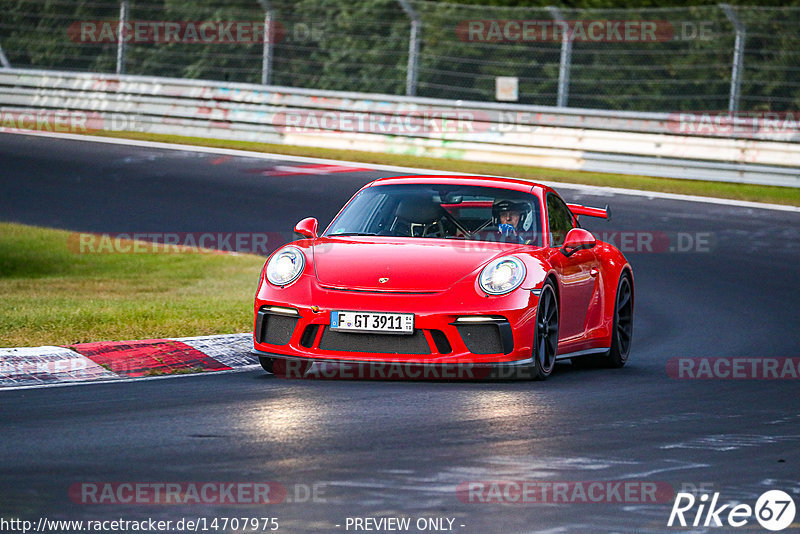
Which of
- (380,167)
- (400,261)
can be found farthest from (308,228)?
(380,167)

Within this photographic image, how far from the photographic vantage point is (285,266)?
27.9 feet

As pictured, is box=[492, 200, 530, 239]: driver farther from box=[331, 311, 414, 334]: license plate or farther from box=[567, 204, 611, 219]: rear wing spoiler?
box=[331, 311, 414, 334]: license plate

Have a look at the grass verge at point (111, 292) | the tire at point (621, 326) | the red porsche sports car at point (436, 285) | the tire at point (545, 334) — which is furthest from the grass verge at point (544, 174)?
the tire at point (545, 334)

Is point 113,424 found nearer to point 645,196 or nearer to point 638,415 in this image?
point 638,415

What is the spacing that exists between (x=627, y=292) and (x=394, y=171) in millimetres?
11145

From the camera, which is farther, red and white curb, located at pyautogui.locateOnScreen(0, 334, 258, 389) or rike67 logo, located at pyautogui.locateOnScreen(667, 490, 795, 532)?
red and white curb, located at pyautogui.locateOnScreen(0, 334, 258, 389)

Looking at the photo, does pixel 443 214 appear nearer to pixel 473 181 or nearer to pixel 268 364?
pixel 473 181

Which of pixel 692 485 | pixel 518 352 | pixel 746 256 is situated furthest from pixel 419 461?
pixel 746 256

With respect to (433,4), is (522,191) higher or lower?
lower

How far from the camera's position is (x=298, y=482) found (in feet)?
17.7

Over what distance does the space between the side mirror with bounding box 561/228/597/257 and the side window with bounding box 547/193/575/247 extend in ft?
0.31

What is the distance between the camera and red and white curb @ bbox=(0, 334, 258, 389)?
8297 mm

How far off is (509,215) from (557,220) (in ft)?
1.66

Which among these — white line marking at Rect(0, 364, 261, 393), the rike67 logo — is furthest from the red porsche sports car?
the rike67 logo
